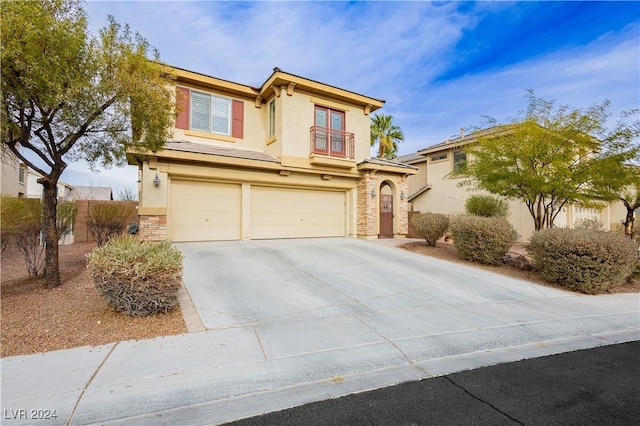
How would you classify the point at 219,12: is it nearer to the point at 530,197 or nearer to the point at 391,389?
the point at 391,389

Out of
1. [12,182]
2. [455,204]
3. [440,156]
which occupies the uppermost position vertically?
[440,156]

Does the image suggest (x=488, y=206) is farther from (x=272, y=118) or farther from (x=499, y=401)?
(x=499, y=401)

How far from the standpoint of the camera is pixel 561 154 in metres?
9.89

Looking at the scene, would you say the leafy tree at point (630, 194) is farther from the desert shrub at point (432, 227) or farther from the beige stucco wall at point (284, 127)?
the beige stucco wall at point (284, 127)

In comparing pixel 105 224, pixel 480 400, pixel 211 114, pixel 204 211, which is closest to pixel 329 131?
pixel 211 114

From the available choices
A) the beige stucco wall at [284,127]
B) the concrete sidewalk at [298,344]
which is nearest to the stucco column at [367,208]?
the beige stucco wall at [284,127]

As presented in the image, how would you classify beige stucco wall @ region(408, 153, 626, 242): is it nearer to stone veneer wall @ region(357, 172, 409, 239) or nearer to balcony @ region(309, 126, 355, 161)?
stone veneer wall @ region(357, 172, 409, 239)

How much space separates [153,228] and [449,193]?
1736cm

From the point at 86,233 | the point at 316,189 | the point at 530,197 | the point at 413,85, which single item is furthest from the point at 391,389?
the point at 413,85

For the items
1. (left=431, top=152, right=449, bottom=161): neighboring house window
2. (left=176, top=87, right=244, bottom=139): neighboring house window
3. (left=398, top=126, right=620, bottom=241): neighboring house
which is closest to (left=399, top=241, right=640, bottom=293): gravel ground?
(left=398, top=126, right=620, bottom=241): neighboring house

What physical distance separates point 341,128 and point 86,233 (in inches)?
491

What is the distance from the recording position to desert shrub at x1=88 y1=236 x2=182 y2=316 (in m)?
4.74

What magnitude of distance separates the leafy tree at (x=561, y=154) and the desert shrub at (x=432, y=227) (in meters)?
2.29

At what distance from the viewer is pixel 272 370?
3500 mm
